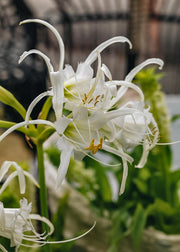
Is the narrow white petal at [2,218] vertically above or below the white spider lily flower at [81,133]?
below

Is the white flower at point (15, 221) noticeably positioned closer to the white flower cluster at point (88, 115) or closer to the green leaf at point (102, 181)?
the white flower cluster at point (88, 115)

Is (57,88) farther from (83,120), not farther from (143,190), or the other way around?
(143,190)

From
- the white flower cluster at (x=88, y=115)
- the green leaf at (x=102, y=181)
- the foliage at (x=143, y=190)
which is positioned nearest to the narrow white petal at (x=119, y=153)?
the white flower cluster at (x=88, y=115)

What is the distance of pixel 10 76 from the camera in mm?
1040

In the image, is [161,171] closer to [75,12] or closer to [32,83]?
[32,83]

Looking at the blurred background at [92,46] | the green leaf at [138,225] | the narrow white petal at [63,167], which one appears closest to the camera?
the narrow white petal at [63,167]

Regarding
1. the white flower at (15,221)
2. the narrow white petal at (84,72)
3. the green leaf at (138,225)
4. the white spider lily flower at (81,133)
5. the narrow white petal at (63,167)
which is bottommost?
the green leaf at (138,225)

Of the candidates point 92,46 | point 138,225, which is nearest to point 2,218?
point 138,225

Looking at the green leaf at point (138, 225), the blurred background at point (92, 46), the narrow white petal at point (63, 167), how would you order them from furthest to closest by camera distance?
→ 1. the blurred background at point (92, 46)
2. the green leaf at point (138, 225)
3. the narrow white petal at point (63, 167)

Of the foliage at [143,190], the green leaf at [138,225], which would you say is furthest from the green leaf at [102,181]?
the green leaf at [138,225]

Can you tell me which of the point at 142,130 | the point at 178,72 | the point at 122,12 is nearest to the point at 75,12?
the point at 122,12

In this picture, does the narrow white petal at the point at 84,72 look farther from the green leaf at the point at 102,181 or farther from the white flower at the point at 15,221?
the green leaf at the point at 102,181

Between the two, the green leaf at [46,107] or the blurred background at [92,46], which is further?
the blurred background at [92,46]

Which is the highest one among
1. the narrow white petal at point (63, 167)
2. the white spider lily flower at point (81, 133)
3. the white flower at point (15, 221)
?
the white spider lily flower at point (81, 133)
